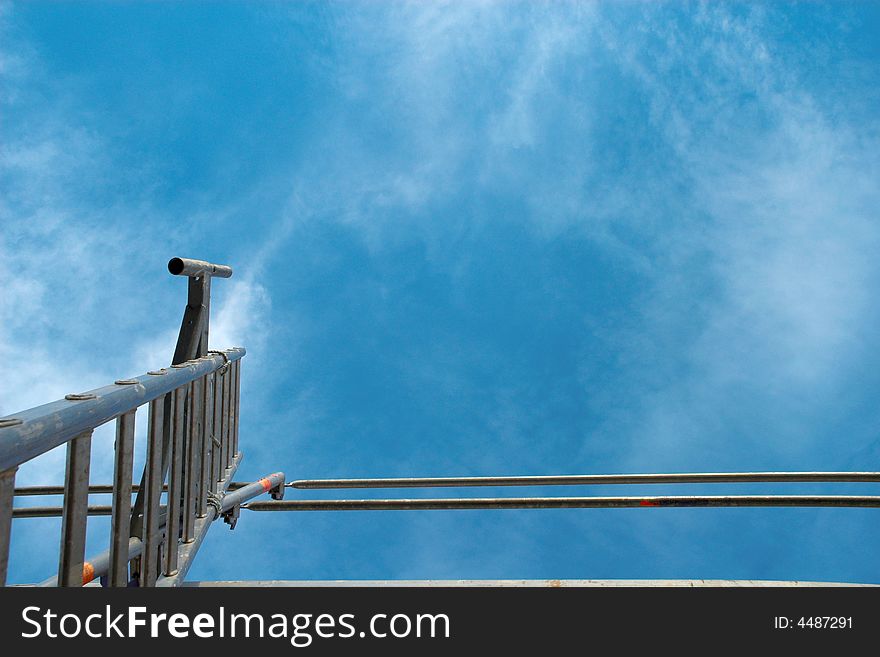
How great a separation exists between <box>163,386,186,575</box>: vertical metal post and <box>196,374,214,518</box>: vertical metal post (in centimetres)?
54

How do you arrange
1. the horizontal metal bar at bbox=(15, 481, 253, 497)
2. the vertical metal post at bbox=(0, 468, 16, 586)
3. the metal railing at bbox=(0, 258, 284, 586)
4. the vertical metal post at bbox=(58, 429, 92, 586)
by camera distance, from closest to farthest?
the vertical metal post at bbox=(0, 468, 16, 586) < the metal railing at bbox=(0, 258, 284, 586) < the vertical metal post at bbox=(58, 429, 92, 586) < the horizontal metal bar at bbox=(15, 481, 253, 497)

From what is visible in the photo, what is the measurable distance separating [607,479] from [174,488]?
3.44 m

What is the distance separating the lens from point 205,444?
12.6ft

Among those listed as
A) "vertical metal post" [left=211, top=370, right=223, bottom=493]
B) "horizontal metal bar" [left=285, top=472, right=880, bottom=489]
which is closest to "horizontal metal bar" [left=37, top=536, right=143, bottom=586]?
"vertical metal post" [left=211, top=370, right=223, bottom=493]

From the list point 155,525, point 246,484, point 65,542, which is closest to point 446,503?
point 246,484

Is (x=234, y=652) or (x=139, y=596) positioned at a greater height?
(x=139, y=596)

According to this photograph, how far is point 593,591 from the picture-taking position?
7.57 feet

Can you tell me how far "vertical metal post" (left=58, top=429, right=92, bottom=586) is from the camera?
191cm

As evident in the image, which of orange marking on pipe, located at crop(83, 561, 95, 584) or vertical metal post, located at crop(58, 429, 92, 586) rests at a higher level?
vertical metal post, located at crop(58, 429, 92, 586)

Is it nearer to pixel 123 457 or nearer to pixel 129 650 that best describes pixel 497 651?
pixel 129 650

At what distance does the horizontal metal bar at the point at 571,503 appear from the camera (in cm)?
388

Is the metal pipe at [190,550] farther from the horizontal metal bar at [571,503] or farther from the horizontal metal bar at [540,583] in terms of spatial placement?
the horizontal metal bar at [571,503]

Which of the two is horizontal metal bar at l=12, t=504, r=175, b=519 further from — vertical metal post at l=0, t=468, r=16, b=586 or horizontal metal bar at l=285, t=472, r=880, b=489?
vertical metal post at l=0, t=468, r=16, b=586

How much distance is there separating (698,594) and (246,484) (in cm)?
387
